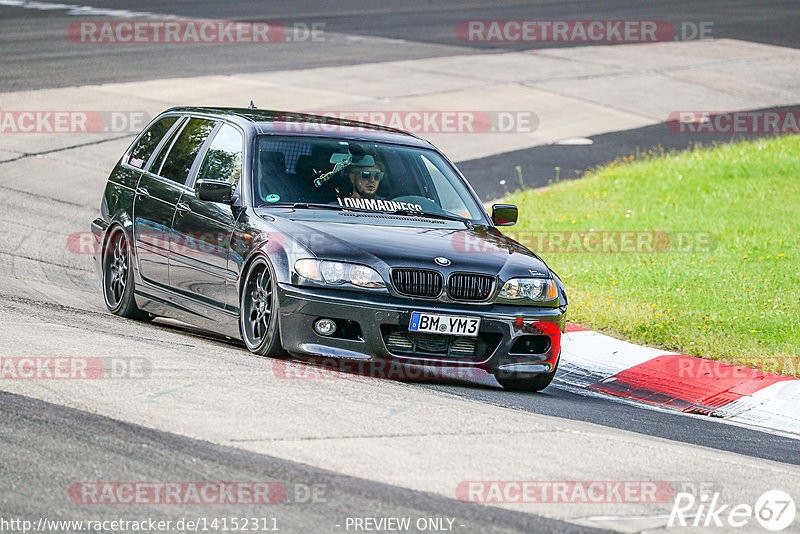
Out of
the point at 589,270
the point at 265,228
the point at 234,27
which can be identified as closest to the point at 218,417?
the point at 265,228

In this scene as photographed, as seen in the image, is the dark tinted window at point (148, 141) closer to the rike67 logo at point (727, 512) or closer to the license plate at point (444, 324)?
the license plate at point (444, 324)

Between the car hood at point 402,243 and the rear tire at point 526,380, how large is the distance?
67cm

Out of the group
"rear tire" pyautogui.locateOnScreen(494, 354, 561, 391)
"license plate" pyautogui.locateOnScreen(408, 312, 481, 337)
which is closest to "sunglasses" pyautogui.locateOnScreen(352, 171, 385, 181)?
"license plate" pyautogui.locateOnScreen(408, 312, 481, 337)

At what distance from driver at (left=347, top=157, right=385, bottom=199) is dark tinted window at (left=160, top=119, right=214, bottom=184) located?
1343 mm

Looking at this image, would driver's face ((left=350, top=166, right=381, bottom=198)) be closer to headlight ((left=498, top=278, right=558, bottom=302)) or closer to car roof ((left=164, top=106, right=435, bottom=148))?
car roof ((left=164, top=106, right=435, bottom=148))

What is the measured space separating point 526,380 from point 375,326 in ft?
4.15

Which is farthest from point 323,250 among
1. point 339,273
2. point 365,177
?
point 365,177

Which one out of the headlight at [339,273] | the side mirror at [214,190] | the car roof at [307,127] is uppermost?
the car roof at [307,127]

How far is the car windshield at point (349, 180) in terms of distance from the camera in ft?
28.2

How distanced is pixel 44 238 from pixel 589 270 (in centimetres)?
565

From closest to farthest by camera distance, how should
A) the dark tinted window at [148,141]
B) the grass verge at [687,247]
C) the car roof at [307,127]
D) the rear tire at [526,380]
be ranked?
the rear tire at [526,380] → the car roof at [307,127] → the dark tinted window at [148,141] → the grass verge at [687,247]

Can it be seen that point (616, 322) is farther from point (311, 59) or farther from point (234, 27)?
point (234, 27)

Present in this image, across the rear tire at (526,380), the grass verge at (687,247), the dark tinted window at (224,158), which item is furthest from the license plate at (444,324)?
the grass verge at (687,247)

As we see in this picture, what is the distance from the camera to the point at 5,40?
26.0 meters
